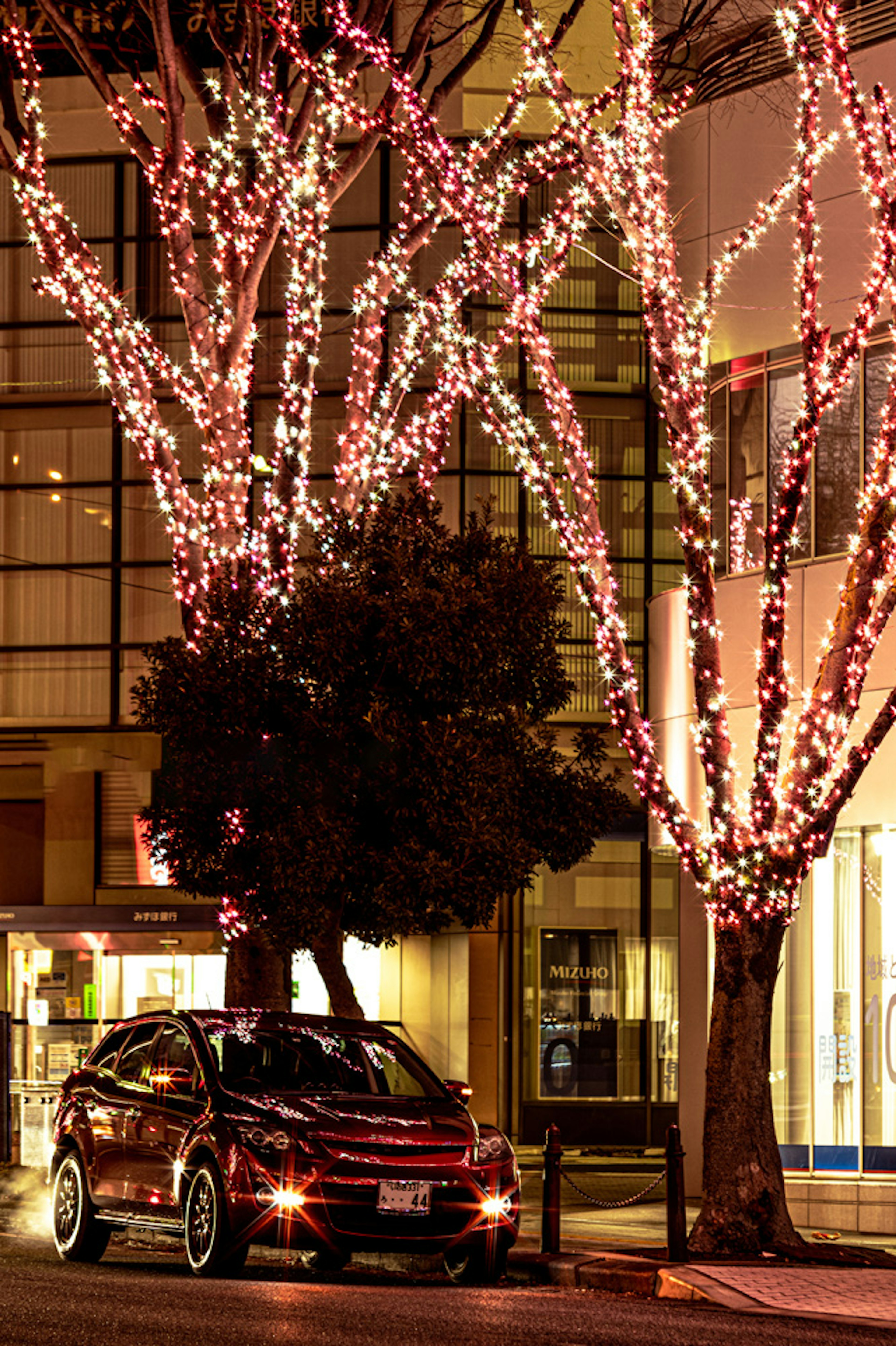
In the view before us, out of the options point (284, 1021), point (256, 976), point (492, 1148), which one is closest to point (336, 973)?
point (256, 976)

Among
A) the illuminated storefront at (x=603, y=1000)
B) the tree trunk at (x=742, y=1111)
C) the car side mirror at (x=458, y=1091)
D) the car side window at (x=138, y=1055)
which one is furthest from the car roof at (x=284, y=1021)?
the illuminated storefront at (x=603, y=1000)

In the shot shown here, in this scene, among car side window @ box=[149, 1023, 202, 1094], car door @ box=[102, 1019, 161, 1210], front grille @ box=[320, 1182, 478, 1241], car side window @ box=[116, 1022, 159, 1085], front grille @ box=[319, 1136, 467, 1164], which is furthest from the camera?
car side window @ box=[116, 1022, 159, 1085]

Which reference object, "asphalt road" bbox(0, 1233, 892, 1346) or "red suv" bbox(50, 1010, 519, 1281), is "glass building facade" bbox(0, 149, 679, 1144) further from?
"asphalt road" bbox(0, 1233, 892, 1346)

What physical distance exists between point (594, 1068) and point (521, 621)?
41.6 feet

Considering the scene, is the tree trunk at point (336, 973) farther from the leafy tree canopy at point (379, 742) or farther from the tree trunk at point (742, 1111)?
the tree trunk at point (742, 1111)

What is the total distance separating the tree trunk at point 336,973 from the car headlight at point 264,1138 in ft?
12.5

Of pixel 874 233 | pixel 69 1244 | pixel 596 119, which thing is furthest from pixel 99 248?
pixel 69 1244

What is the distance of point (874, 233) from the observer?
44.8 ft

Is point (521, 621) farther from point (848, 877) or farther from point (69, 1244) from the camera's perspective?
point (69, 1244)

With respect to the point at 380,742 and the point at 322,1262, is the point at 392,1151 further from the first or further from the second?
the point at 380,742

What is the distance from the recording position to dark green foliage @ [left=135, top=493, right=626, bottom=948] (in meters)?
13.9

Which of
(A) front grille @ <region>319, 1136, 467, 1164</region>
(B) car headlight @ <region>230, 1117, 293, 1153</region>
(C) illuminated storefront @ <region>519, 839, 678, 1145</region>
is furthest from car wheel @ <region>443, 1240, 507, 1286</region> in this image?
(C) illuminated storefront @ <region>519, 839, 678, 1145</region>

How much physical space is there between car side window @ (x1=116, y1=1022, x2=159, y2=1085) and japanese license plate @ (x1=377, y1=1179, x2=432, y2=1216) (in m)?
1.99

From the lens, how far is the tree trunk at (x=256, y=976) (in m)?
16.1
